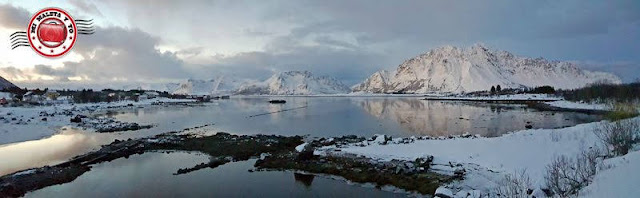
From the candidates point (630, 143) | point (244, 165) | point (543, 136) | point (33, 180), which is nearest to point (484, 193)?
point (630, 143)

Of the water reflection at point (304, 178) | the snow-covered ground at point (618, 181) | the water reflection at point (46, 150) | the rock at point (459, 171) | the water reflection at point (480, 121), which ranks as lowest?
the water reflection at point (304, 178)

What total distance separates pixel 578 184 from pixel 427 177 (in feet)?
26.5

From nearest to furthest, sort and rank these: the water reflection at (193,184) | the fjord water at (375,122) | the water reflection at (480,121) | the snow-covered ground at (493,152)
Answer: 1. the snow-covered ground at (493,152)
2. the water reflection at (193,184)
3. the water reflection at (480,121)
4. the fjord water at (375,122)

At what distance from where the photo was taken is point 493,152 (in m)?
20.0

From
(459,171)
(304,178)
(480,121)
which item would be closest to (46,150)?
(304,178)

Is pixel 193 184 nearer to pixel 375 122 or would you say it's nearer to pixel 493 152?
pixel 493 152

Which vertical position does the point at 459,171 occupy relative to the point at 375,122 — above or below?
above

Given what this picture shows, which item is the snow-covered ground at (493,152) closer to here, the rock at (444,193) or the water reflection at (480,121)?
the rock at (444,193)

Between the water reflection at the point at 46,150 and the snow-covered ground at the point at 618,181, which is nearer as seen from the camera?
the snow-covered ground at the point at 618,181

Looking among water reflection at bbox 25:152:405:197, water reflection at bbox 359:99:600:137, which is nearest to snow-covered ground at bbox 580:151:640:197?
water reflection at bbox 25:152:405:197

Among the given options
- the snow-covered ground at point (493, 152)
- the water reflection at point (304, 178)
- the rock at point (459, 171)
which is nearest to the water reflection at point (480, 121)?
the snow-covered ground at point (493, 152)

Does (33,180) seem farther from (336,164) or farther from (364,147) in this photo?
(364,147)

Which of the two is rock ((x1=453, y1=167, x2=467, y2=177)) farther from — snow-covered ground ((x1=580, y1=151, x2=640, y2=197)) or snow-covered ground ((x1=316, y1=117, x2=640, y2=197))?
snow-covered ground ((x1=580, y1=151, x2=640, y2=197))

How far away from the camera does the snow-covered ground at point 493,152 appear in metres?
16.5
